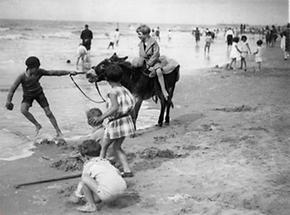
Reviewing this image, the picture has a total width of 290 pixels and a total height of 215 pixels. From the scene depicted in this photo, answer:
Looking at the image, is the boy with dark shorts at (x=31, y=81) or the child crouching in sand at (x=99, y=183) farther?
the boy with dark shorts at (x=31, y=81)

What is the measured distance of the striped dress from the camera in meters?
5.33

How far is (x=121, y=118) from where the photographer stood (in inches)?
213

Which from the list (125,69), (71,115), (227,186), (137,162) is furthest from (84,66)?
(227,186)

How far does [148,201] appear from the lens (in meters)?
4.88

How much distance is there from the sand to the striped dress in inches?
27.3

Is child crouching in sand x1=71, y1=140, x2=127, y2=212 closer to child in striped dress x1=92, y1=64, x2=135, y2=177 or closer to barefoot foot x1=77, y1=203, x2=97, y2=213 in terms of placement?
barefoot foot x1=77, y1=203, x2=97, y2=213

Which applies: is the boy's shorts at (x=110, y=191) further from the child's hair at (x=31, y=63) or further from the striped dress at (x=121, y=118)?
the child's hair at (x=31, y=63)

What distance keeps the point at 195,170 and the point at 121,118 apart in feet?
4.45

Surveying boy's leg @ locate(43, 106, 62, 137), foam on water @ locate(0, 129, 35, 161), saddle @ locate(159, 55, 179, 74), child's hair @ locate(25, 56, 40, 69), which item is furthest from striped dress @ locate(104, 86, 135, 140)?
saddle @ locate(159, 55, 179, 74)

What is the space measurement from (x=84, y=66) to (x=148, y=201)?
56.1 feet

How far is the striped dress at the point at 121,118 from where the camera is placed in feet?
17.5

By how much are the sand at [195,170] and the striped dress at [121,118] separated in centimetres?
69

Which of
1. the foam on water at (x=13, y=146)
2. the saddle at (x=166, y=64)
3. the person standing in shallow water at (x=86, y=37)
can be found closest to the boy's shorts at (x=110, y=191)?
the foam on water at (x=13, y=146)

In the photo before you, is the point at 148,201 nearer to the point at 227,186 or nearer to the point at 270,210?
the point at 227,186
